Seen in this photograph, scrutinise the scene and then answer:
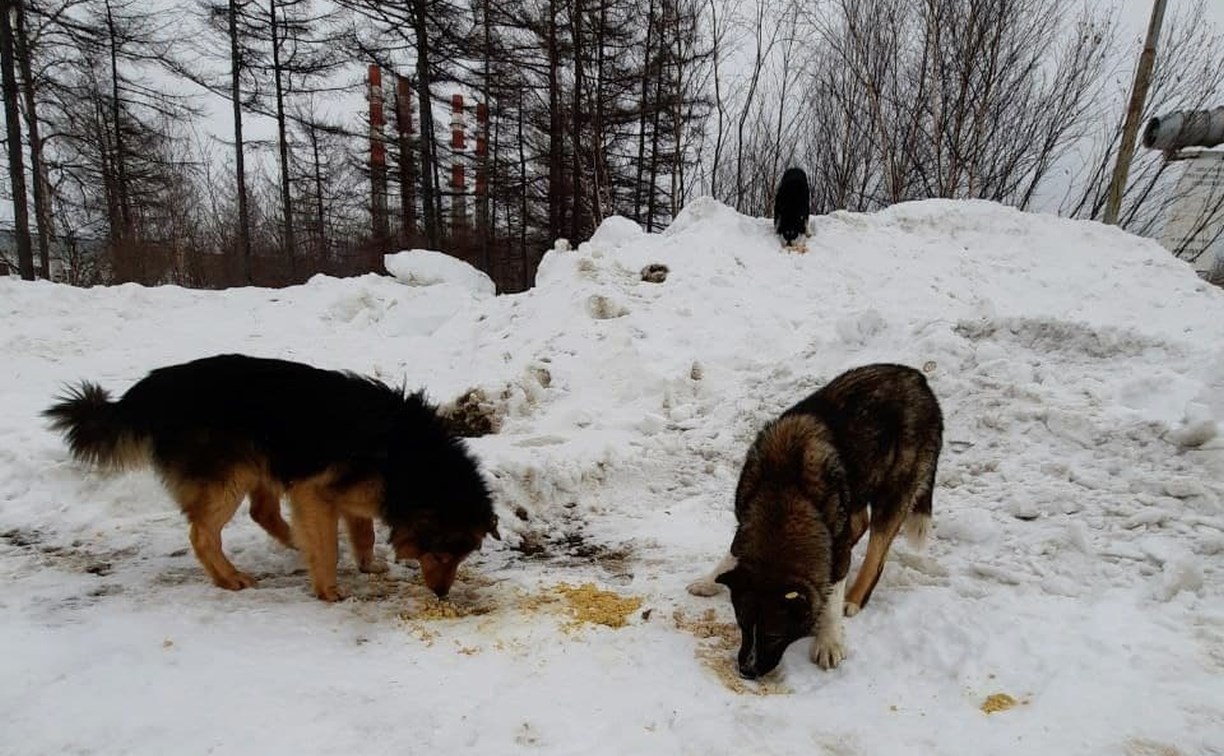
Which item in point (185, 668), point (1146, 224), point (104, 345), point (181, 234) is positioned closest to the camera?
point (185, 668)

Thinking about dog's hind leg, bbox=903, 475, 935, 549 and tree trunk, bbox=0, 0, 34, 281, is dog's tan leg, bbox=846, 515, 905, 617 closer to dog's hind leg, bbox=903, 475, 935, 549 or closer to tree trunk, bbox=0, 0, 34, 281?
dog's hind leg, bbox=903, 475, 935, 549

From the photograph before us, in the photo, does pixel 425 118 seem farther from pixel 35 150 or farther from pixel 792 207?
pixel 792 207

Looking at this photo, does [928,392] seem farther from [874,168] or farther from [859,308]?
[874,168]

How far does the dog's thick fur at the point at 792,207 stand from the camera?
45.2 feet

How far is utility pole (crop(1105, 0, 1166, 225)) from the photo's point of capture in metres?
13.8

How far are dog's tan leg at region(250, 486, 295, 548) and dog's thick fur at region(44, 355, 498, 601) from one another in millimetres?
562

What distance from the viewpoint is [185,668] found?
9.71ft

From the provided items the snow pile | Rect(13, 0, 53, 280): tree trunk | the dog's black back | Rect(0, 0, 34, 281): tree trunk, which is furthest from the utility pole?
Rect(13, 0, 53, 280): tree trunk

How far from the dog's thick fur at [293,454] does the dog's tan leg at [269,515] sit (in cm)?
56

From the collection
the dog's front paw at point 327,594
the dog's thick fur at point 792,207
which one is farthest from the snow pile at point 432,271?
the dog's front paw at point 327,594

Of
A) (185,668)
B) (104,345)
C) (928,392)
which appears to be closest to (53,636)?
(185,668)

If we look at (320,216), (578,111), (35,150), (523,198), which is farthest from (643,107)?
(35,150)

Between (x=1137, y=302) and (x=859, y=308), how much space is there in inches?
226

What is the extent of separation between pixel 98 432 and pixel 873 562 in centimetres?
487
